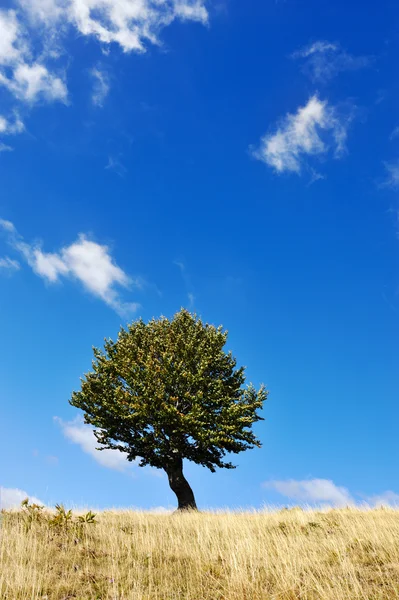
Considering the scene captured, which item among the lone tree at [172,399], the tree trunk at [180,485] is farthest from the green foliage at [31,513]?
the tree trunk at [180,485]

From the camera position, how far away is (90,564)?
9898mm

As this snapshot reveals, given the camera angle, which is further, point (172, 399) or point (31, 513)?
point (172, 399)

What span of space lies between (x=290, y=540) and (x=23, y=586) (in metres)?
7.39

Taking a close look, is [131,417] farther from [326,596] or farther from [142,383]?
[326,596]

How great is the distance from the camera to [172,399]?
27.3 metres

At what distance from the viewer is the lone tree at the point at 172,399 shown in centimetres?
2767

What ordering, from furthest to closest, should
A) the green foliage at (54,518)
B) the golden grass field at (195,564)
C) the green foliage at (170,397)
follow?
the green foliage at (170,397)
the green foliage at (54,518)
the golden grass field at (195,564)

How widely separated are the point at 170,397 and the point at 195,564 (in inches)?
699

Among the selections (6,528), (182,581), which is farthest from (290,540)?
(6,528)

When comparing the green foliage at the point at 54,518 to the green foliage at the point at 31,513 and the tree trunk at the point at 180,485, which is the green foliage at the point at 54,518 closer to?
the green foliage at the point at 31,513

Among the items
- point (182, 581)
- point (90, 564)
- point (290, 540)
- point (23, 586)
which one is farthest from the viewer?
point (290, 540)

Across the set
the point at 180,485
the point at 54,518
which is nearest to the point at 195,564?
the point at 54,518

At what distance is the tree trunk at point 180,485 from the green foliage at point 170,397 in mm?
611

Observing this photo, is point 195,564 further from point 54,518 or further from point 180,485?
point 180,485
